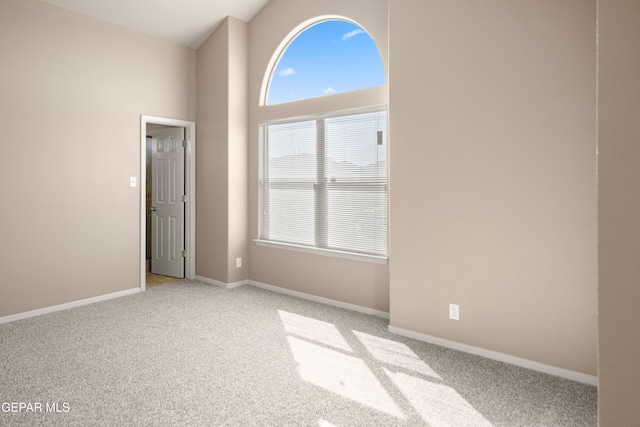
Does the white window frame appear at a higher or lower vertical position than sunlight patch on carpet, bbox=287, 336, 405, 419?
higher

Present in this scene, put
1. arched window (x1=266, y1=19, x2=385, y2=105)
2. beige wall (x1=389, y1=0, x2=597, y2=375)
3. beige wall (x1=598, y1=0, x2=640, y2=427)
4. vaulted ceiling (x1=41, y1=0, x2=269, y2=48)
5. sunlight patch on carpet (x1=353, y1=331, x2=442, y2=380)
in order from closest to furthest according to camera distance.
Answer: beige wall (x1=598, y1=0, x2=640, y2=427), beige wall (x1=389, y1=0, x2=597, y2=375), sunlight patch on carpet (x1=353, y1=331, x2=442, y2=380), arched window (x1=266, y1=19, x2=385, y2=105), vaulted ceiling (x1=41, y1=0, x2=269, y2=48)

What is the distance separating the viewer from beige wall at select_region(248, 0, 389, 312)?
3715mm

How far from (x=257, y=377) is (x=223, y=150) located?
2.94m

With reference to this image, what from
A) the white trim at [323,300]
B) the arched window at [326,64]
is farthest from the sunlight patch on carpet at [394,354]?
the arched window at [326,64]

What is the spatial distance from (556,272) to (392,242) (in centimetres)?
118

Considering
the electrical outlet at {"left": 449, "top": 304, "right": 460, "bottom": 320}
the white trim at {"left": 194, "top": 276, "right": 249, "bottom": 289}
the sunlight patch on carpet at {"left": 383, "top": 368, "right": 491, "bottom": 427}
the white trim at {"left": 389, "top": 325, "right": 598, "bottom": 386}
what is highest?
the electrical outlet at {"left": 449, "top": 304, "right": 460, "bottom": 320}

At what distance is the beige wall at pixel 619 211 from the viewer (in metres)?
1.40

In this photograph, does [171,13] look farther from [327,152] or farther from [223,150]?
[327,152]

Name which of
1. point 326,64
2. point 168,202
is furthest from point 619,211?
point 168,202

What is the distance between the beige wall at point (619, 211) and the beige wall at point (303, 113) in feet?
7.48

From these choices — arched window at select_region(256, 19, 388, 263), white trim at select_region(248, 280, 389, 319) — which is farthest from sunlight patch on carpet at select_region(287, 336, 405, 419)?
arched window at select_region(256, 19, 388, 263)

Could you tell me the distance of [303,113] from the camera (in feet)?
14.1

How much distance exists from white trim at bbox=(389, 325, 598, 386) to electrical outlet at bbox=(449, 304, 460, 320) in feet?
0.63

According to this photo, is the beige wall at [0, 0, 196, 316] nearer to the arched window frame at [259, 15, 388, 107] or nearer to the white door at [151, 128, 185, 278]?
the white door at [151, 128, 185, 278]
